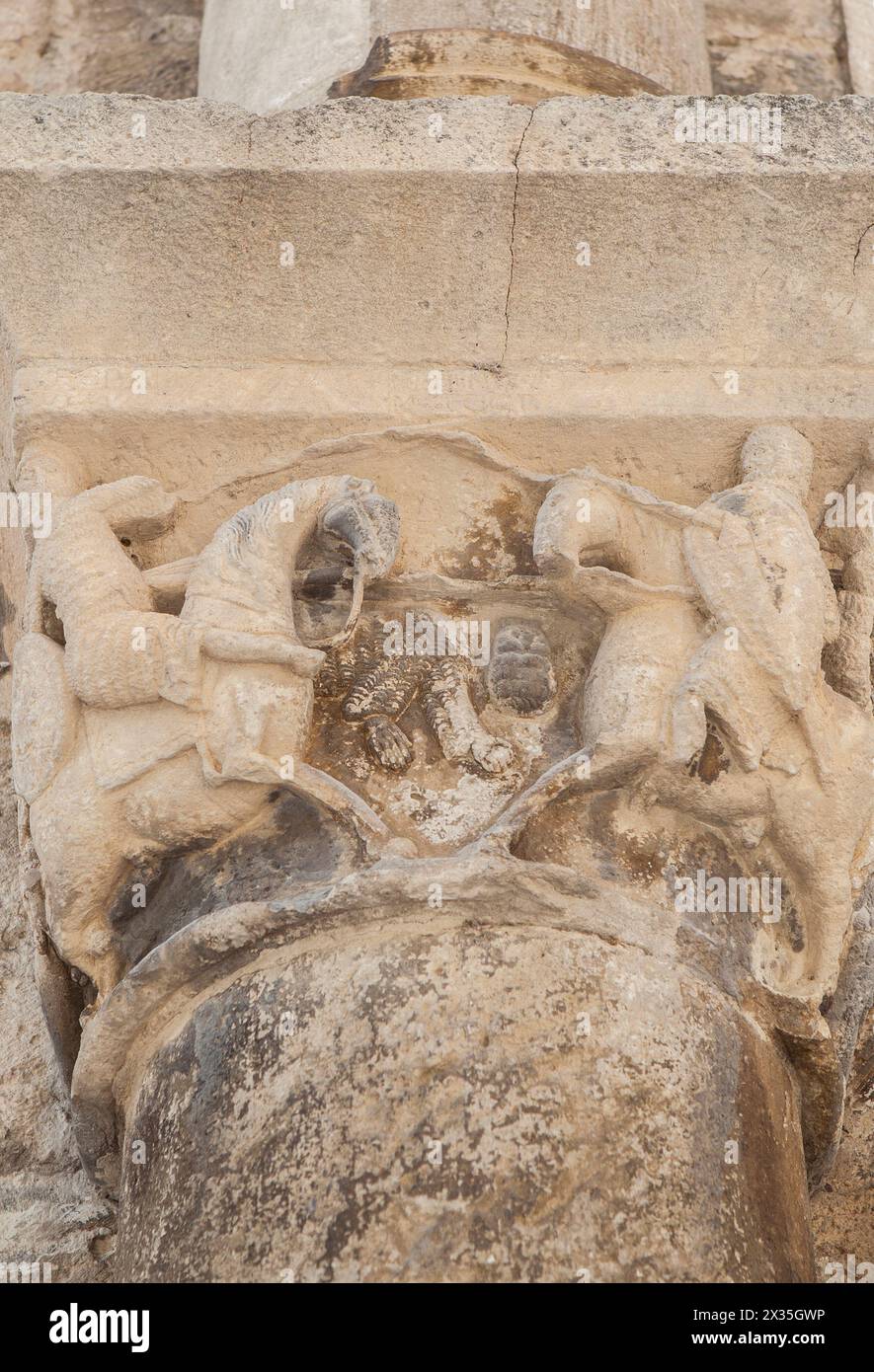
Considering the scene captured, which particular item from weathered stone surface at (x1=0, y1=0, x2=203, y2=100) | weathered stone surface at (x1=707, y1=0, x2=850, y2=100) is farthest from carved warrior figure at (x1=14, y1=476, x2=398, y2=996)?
weathered stone surface at (x1=707, y1=0, x2=850, y2=100)

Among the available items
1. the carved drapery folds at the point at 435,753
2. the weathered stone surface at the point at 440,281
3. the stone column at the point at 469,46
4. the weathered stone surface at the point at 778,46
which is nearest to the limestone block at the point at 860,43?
the weathered stone surface at the point at 778,46

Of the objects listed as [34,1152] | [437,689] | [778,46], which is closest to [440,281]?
[437,689]

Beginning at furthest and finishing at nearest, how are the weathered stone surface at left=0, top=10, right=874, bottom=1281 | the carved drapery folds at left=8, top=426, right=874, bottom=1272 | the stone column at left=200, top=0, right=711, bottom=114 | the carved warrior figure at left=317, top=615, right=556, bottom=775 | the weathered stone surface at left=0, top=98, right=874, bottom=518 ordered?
the stone column at left=200, top=0, right=711, bottom=114 → the weathered stone surface at left=0, top=98, right=874, bottom=518 → the carved warrior figure at left=317, top=615, right=556, bottom=775 → the carved drapery folds at left=8, top=426, right=874, bottom=1272 → the weathered stone surface at left=0, top=10, right=874, bottom=1281

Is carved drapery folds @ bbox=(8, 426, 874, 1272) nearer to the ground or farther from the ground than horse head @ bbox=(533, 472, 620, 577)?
nearer to the ground

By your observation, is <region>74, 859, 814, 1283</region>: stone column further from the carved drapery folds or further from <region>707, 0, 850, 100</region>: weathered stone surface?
<region>707, 0, 850, 100</region>: weathered stone surface

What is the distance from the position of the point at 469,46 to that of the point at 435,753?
5.54ft

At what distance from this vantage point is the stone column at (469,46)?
3.25 m

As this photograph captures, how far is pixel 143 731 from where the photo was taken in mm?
2412

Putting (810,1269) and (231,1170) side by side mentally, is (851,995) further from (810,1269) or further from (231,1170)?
(231,1170)

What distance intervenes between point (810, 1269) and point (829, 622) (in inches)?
41.5

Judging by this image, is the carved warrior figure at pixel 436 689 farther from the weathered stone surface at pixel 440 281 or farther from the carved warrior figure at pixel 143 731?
the weathered stone surface at pixel 440 281

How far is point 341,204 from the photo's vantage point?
2.66m

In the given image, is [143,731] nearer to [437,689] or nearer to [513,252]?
[437,689]

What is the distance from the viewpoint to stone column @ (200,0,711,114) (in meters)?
3.25
